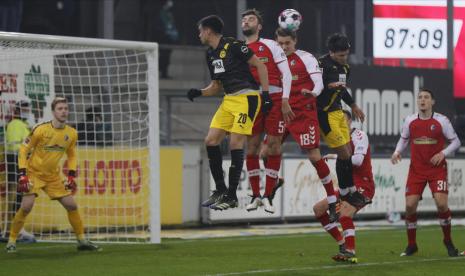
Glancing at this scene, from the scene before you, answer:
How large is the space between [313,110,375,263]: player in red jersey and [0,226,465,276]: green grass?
34cm

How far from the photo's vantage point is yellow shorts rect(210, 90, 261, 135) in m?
12.9

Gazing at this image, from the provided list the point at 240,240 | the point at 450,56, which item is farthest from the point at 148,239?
the point at 450,56

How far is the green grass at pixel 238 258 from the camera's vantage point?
44.1ft

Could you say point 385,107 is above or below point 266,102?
above

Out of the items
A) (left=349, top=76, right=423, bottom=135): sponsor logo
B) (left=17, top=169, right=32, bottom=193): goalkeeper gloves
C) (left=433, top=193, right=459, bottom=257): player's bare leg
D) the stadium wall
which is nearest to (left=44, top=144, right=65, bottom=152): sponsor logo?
(left=17, top=169, right=32, bottom=193): goalkeeper gloves

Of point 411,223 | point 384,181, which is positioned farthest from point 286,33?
point 384,181

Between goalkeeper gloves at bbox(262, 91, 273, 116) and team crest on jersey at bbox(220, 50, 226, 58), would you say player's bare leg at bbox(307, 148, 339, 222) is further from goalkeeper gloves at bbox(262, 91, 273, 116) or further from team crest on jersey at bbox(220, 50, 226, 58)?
team crest on jersey at bbox(220, 50, 226, 58)

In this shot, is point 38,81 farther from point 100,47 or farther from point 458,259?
point 458,259

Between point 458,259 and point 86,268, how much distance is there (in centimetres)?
498

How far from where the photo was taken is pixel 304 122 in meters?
13.6

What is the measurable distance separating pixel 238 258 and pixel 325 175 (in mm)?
1954

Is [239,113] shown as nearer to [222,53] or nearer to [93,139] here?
[222,53]

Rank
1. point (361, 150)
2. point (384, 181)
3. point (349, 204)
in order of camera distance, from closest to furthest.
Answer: point (349, 204)
point (361, 150)
point (384, 181)

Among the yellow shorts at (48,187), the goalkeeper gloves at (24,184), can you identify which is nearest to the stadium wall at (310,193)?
the yellow shorts at (48,187)
